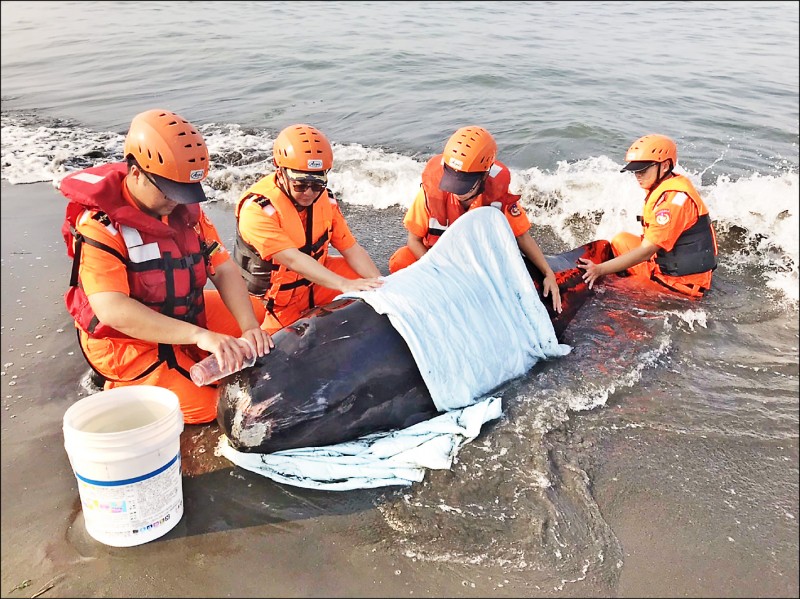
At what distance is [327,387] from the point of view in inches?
137

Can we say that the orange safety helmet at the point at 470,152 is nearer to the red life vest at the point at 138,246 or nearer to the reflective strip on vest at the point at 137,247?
the red life vest at the point at 138,246

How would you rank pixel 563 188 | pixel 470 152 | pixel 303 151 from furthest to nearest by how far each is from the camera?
pixel 563 188 < pixel 470 152 < pixel 303 151

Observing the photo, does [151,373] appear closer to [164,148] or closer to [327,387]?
[327,387]

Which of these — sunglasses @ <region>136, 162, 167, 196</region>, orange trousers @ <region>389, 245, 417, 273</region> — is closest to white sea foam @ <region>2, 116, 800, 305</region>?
orange trousers @ <region>389, 245, 417, 273</region>

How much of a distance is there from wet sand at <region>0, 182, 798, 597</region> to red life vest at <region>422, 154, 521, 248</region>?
1984mm

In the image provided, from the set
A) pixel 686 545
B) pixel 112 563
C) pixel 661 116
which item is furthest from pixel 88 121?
pixel 686 545

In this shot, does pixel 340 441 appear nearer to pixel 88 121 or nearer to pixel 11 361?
pixel 11 361

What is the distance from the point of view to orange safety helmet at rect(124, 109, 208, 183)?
3.25 metres

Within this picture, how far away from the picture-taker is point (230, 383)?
3.46 metres

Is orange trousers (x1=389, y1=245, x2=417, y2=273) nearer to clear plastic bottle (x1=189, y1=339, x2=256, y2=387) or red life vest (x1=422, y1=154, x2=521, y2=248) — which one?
red life vest (x1=422, y1=154, x2=521, y2=248)

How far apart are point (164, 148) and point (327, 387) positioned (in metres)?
1.48

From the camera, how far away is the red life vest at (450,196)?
5051 mm

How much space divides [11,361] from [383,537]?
300cm

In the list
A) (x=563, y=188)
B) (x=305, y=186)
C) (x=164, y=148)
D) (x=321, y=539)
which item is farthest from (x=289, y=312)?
(x=563, y=188)
